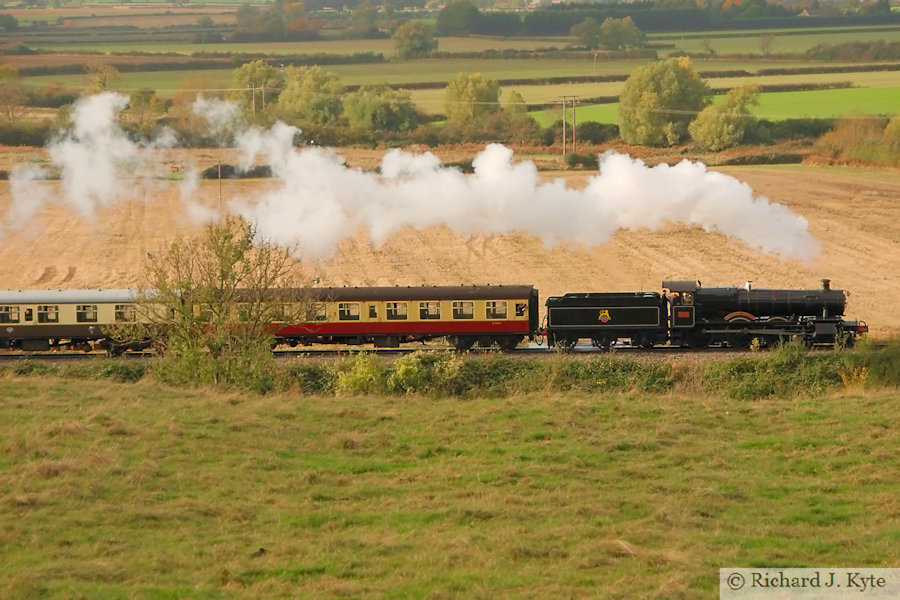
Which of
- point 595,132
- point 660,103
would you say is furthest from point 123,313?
point 660,103

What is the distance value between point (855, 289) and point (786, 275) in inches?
175

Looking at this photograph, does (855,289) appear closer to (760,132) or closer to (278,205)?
(278,205)

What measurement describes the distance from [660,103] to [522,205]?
55839 millimetres

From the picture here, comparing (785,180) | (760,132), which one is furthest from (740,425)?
(760,132)

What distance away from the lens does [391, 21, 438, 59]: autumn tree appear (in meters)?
166

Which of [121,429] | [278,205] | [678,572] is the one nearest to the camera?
[678,572]

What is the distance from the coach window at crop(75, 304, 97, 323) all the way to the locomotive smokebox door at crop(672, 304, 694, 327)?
2364 centimetres

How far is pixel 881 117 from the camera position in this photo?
11144 cm

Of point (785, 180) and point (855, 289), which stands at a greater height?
point (785, 180)

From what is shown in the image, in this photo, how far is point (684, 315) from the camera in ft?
153

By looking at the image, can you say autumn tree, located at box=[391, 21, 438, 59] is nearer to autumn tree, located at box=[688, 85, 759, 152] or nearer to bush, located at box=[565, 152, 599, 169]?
autumn tree, located at box=[688, 85, 759, 152]

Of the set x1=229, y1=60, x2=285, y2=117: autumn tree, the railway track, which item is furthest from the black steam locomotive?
x1=229, y1=60, x2=285, y2=117: autumn tree

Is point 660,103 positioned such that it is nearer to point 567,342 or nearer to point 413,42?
point 413,42

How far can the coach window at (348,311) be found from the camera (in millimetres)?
47406
